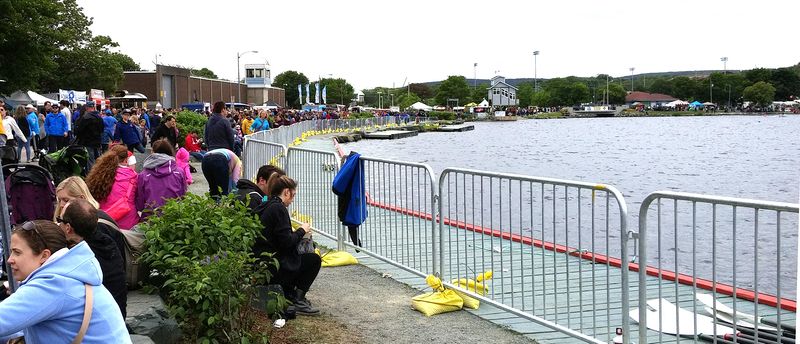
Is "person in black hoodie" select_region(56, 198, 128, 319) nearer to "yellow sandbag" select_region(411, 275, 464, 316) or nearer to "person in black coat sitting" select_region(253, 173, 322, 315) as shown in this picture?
"person in black coat sitting" select_region(253, 173, 322, 315)

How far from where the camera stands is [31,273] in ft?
13.0

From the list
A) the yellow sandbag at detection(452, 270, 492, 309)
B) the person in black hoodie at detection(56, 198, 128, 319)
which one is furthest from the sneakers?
the person in black hoodie at detection(56, 198, 128, 319)

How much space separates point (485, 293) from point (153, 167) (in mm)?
3679

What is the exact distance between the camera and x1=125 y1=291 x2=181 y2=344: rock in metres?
5.76

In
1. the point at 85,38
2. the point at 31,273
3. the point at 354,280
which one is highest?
the point at 85,38

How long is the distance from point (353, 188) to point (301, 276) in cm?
227

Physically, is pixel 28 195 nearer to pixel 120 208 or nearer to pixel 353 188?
pixel 120 208

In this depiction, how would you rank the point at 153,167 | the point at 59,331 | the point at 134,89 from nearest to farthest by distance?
the point at 59,331 < the point at 153,167 < the point at 134,89

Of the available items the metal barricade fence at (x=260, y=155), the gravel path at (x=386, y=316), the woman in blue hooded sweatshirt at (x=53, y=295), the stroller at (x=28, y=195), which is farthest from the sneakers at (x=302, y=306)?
the metal barricade fence at (x=260, y=155)

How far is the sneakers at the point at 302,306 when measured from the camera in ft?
24.9

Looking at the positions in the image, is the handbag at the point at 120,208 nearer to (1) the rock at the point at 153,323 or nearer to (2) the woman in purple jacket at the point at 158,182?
(2) the woman in purple jacket at the point at 158,182

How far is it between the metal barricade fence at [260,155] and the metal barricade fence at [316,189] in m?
1.43

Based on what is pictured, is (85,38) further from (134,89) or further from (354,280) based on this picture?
(354,280)

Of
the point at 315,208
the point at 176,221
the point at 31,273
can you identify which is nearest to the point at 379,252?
the point at 315,208
